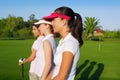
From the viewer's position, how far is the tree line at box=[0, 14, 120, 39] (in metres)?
86.1

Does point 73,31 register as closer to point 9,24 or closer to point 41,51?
point 41,51

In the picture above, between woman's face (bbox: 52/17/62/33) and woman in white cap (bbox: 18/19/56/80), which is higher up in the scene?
woman's face (bbox: 52/17/62/33)

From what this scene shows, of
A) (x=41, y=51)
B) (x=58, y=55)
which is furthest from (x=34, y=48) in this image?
(x=58, y=55)

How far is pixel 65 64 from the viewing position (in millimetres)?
3666

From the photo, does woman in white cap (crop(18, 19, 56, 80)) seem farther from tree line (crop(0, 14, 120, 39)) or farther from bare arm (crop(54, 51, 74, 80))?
tree line (crop(0, 14, 120, 39))

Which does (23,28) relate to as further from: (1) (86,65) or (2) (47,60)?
(2) (47,60)

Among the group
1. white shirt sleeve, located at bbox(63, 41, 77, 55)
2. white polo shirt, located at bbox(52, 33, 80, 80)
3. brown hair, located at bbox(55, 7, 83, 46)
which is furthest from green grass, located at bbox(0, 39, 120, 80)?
white shirt sleeve, located at bbox(63, 41, 77, 55)

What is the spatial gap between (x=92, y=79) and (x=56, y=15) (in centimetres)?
873

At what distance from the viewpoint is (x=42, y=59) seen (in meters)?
5.69

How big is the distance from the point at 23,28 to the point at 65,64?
99.0m

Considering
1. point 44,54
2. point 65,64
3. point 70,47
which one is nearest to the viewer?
point 65,64

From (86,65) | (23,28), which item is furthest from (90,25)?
(86,65)

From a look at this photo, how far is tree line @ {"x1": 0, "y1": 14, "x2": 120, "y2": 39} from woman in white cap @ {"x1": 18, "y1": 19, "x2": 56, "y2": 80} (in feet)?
229

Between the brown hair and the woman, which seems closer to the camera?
the woman
